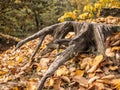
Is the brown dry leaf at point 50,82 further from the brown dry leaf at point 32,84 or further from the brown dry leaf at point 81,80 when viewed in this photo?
the brown dry leaf at point 81,80

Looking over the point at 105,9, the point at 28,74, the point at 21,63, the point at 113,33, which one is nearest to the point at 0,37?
the point at 105,9

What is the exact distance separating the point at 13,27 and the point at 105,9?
6619mm

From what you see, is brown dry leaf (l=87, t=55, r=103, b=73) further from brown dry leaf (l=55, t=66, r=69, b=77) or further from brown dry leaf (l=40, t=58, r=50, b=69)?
brown dry leaf (l=40, t=58, r=50, b=69)

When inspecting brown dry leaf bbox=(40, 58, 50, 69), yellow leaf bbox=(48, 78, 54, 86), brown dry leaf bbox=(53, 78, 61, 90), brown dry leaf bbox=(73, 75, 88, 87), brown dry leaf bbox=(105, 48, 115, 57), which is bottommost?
brown dry leaf bbox=(40, 58, 50, 69)

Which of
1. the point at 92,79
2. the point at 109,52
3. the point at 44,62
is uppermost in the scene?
the point at 109,52

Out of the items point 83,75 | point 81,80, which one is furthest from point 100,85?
point 83,75

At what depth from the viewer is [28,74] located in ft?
12.3

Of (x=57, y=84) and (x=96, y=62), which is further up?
(x=96, y=62)

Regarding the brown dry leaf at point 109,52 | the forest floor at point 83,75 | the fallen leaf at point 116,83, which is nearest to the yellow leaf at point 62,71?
the forest floor at point 83,75

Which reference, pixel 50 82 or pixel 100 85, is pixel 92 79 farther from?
pixel 50 82

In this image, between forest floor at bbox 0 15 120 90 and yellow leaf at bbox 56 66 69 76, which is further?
yellow leaf at bbox 56 66 69 76

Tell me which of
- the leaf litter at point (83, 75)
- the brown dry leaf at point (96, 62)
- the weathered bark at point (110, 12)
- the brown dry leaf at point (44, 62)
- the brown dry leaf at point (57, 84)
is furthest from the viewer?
the weathered bark at point (110, 12)

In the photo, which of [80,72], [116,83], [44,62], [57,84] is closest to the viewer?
[116,83]

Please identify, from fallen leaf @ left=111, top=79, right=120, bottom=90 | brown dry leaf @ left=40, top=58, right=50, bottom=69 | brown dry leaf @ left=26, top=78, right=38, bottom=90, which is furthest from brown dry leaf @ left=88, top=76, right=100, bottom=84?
brown dry leaf @ left=40, top=58, right=50, bottom=69
